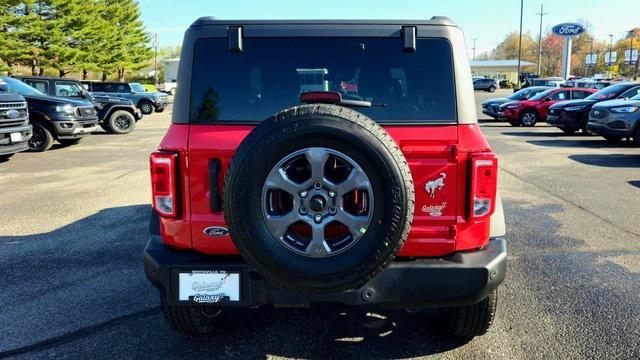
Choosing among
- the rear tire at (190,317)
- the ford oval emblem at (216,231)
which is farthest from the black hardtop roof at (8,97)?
the ford oval emblem at (216,231)

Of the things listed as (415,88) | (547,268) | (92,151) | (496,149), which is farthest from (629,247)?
(92,151)

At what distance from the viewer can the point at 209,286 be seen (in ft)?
9.39

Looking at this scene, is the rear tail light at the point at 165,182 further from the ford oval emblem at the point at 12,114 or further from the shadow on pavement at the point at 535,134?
the shadow on pavement at the point at 535,134

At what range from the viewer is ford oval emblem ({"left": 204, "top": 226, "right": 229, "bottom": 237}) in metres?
2.94

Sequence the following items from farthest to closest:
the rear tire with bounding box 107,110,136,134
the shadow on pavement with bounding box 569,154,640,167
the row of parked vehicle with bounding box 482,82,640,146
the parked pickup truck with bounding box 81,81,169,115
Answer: the parked pickup truck with bounding box 81,81,169,115
the rear tire with bounding box 107,110,136,134
the row of parked vehicle with bounding box 482,82,640,146
the shadow on pavement with bounding box 569,154,640,167

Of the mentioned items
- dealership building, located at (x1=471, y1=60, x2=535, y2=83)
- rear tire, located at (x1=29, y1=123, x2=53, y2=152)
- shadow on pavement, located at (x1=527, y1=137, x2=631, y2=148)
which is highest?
dealership building, located at (x1=471, y1=60, x2=535, y2=83)

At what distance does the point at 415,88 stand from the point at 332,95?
1.65ft

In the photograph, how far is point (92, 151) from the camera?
13617mm

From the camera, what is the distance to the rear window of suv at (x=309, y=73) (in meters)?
3.01

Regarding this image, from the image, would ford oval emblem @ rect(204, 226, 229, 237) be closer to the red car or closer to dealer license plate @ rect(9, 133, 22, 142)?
dealer license plate @ rect(9, 133, 22, 142)

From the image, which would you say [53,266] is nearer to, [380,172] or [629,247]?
[380,172]

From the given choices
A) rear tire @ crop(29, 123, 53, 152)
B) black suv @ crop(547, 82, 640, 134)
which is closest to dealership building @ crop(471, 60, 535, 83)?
black suv @ crop(547, 82, 640, 134)

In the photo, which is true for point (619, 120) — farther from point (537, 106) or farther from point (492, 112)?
point (492, 112)

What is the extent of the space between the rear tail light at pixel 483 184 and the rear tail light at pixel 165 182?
1.60 metres
